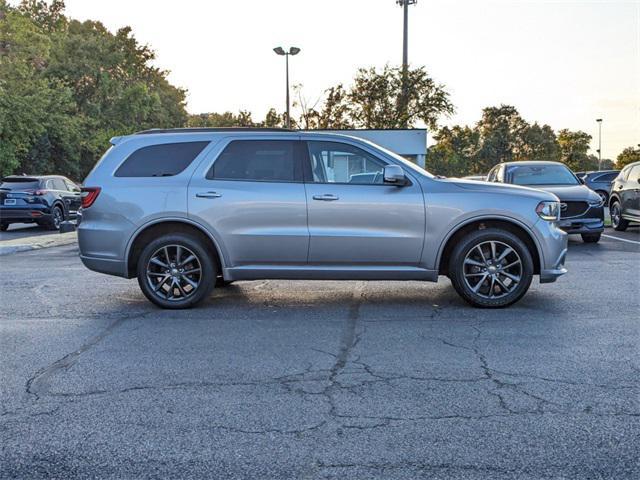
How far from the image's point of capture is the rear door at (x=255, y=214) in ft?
23.8

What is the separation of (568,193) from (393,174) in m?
7.76

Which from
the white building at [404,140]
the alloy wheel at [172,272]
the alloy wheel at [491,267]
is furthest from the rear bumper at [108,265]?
the white building at [404,140]

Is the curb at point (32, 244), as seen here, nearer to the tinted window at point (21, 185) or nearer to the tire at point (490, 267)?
the tinted window at point (21, 185)

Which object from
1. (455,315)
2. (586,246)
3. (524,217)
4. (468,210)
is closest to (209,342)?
(455,315)

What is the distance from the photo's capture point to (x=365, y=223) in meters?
7.19

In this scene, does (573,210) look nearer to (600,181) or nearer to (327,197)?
(327,197)

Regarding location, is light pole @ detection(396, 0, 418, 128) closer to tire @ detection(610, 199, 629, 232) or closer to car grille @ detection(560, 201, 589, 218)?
tire @ detection(610, 199, 629, 232)

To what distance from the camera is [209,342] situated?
598 cm

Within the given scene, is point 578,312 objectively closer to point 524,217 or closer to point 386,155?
point 524,217

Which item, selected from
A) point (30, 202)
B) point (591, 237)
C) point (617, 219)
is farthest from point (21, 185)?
point (617, 219)

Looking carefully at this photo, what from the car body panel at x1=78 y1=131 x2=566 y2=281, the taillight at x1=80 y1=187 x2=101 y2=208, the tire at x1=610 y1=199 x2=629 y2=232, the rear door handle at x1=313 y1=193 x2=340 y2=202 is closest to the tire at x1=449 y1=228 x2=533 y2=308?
the car body panel at x1=78 y1=131 x2=566 y2=281

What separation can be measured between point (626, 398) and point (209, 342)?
3254 mm

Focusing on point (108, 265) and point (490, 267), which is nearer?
point (490, 267)

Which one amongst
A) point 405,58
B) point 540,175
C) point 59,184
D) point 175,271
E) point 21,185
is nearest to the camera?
point 175,271
